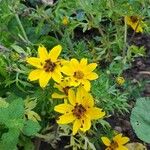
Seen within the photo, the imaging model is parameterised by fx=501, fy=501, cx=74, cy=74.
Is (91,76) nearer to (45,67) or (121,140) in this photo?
(45,67)

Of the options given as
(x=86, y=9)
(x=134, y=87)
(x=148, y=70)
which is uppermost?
(x=86, y=9)

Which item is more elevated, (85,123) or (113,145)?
(85,123)

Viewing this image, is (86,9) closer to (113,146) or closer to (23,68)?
(23,68)

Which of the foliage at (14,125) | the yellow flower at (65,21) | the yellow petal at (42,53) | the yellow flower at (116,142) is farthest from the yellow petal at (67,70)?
the yellow flower at (65,21)

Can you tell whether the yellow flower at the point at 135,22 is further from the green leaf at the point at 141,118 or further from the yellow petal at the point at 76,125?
the yellow petal at the point at 76,125

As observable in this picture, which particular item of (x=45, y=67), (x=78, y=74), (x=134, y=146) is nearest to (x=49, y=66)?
(x=45, y=67)

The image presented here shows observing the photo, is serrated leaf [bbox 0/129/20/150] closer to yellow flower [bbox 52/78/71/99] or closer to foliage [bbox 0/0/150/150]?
foliage [bbox 0/0/150/150]

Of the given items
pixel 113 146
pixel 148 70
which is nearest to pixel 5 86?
pixel 113 146
